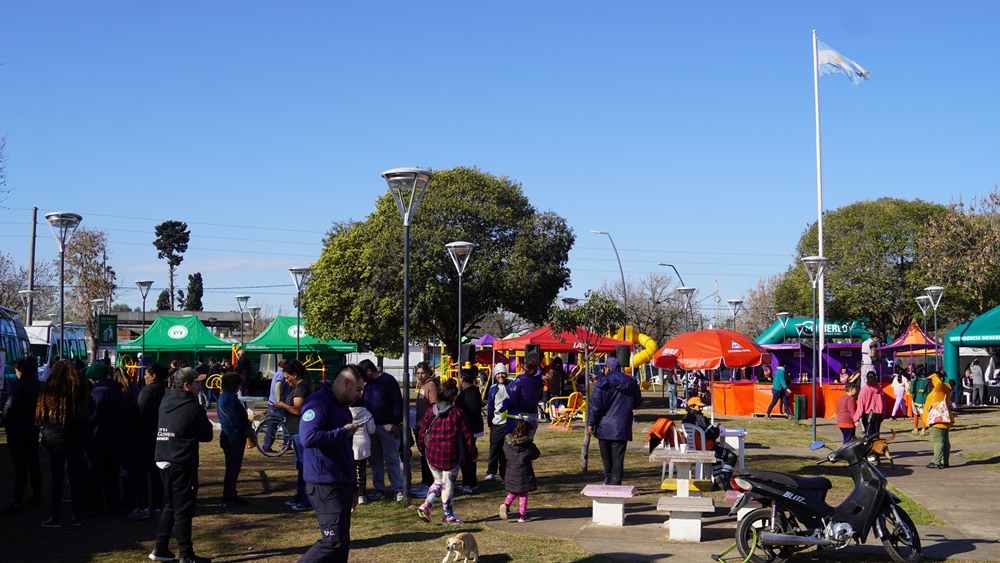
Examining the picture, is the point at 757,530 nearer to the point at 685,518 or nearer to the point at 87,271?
the point at 685,518

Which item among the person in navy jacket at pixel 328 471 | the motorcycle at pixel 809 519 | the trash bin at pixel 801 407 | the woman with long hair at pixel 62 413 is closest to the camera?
the person in navy jacket at pixel 328 471

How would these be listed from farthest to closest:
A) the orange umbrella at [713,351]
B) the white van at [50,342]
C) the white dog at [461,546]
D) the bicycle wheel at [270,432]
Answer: the white van at [50,342]
the orange umbrella at [713,351]
the bicycle wheel at [270,432]
the white dog at [461,546]

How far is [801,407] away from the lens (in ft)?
88.4

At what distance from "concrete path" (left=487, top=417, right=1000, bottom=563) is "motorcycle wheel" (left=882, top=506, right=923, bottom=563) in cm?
24

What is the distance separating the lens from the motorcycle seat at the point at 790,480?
7820 millimetres

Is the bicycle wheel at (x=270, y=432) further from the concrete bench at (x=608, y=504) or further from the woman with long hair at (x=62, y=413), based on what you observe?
the concrete bench at (x=608, y=504)

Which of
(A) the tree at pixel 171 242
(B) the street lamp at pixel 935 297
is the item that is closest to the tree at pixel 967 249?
(B) the street lamp at pixel 935 297

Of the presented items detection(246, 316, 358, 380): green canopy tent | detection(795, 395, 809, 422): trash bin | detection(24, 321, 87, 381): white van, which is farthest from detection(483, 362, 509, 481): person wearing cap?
detection(246, 316, 358, 380): green canopy tent

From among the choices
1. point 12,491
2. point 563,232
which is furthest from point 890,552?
point 563,232

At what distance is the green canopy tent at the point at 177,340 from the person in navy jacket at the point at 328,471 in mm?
33363

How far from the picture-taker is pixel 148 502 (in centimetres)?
1086

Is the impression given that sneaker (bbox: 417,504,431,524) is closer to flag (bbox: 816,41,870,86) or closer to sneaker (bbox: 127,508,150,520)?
sneaker (bbox: 127,508,150,520)

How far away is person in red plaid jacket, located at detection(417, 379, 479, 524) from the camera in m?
9.45

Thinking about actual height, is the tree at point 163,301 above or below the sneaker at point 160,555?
above
